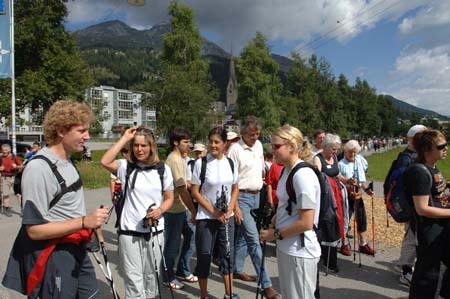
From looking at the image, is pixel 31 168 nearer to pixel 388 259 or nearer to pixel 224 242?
pixel 224 242

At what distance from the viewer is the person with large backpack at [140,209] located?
11.5 ft

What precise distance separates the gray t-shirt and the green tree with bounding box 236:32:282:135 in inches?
1683

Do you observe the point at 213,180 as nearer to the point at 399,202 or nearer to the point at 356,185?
the point at 399,202

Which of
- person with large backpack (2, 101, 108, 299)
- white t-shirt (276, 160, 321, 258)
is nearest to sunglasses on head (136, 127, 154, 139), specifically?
person with large backpack (2, 101, 108, 299)

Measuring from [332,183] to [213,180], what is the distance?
7.24 feet

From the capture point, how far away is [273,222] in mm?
3268

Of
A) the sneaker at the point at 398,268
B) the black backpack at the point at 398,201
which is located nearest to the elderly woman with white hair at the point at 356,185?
the sneaker at the point at 398,268

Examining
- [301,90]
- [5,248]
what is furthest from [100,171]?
[301,90]

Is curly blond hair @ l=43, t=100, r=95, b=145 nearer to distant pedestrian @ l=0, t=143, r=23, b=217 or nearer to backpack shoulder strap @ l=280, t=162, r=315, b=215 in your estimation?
backpack shoulder strap @ l=280, t=162, r=315, b=215

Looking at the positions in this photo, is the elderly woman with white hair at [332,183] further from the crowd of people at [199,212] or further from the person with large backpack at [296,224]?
the person with large backpack at [296,224]

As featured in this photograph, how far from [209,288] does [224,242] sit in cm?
99

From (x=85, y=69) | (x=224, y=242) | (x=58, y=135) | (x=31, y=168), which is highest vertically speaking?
(x=85, y=69)

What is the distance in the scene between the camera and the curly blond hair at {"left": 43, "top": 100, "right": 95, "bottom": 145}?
2.51 meters

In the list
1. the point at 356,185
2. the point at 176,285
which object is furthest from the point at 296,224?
the point at 356,185
